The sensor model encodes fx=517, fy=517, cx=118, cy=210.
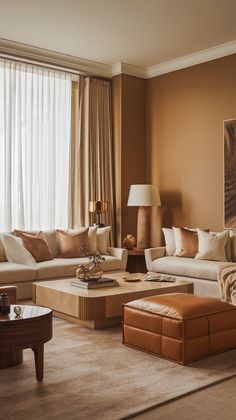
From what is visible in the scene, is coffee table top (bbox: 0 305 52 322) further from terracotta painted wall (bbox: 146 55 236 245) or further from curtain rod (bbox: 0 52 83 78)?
curtain rod (bbox: 0 52 83 78)

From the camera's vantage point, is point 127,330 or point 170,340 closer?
point 170,340

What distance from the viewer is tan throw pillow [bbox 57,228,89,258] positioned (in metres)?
7.00

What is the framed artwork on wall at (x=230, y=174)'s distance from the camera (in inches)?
279

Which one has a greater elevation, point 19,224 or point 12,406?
point 19,224

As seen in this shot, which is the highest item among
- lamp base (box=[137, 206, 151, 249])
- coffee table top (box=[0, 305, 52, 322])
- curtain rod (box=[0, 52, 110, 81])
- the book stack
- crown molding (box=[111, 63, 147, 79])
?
crown molding (box=[111, 63, 147, 79])

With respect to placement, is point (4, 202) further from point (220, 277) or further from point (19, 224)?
point (220, 277)

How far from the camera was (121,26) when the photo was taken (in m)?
6.43

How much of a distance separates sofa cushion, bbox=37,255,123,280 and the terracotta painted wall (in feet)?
4.84

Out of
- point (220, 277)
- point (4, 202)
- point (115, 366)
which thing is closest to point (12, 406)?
point (115, 366)

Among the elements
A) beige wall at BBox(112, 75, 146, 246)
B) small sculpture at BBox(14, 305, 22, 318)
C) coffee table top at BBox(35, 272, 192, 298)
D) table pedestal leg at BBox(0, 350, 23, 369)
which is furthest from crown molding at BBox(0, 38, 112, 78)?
table pedestal leg at BBox(0, 350, 23, 369)

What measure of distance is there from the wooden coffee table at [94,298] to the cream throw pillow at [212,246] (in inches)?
47.0

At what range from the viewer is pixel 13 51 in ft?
23.3

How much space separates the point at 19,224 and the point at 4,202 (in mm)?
378

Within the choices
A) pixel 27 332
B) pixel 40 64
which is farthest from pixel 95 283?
pixel 40 64
